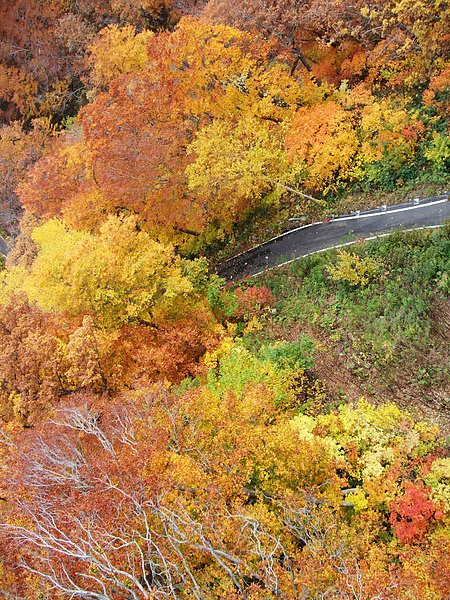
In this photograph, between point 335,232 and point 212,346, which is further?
point 335,232

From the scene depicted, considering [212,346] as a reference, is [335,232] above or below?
above

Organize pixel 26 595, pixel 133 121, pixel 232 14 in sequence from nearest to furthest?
1. pixel 26 595
2. pixel 232 14
3. pixel 133 121

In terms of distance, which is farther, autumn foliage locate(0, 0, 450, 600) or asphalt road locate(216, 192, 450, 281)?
asphalt road locate(216, 192, 450, 281)

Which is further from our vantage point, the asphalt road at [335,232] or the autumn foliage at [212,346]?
the asphalt road at [335,232]

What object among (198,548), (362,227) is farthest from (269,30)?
(198,548)

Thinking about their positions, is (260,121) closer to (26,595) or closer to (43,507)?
(43,507)

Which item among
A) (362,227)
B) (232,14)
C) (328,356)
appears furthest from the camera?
(232,14)

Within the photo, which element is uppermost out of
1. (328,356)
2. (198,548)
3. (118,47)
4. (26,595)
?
(118,47)

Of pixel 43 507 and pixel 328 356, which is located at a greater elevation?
pixel 43 507
